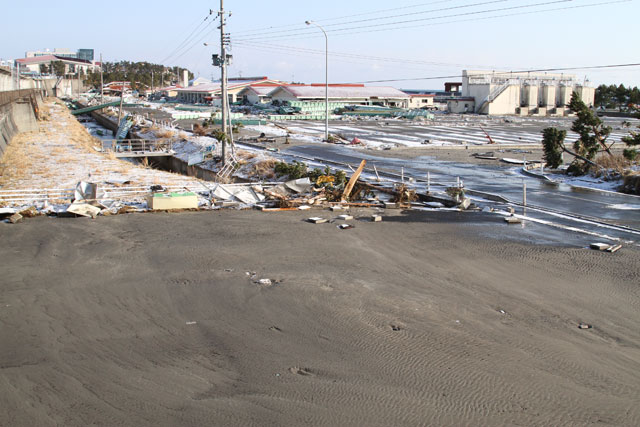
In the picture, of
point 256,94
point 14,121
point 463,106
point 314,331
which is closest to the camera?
point 314,331

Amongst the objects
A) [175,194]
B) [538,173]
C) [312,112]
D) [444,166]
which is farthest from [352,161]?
[312,112]

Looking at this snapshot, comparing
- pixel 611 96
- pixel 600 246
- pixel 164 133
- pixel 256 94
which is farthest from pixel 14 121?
pixel 611 96

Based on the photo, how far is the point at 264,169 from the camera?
28.8 meters

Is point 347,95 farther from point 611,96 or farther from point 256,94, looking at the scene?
point 611,96

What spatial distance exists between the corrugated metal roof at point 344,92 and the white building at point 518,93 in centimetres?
1335

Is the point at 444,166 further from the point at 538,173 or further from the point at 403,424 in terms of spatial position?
the point at 403,424

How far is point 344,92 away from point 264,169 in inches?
3256

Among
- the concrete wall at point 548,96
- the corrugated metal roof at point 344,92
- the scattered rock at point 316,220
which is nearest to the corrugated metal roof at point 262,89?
the corrugated metal roof at point 344,92

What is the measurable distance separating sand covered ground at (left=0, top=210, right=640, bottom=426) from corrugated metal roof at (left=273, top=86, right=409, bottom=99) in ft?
300

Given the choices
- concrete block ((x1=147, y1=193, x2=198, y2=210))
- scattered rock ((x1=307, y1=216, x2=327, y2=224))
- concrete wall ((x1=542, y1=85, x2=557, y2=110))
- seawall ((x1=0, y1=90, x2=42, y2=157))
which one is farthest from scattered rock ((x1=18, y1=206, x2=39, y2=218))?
concrete wall ((x1=542, y1=85, x2=557, y2=110))

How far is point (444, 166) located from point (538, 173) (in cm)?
504

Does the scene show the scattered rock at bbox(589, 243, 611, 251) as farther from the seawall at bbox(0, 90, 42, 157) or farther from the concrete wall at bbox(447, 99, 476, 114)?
the concrete wall at bbox(447, 99, 476, 114)

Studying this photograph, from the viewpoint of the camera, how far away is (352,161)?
34719 millimetres

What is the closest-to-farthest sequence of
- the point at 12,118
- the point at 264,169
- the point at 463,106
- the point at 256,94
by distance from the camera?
the point at 264,169, the point at 12,118, the point at 463,106, the point at 256,94
